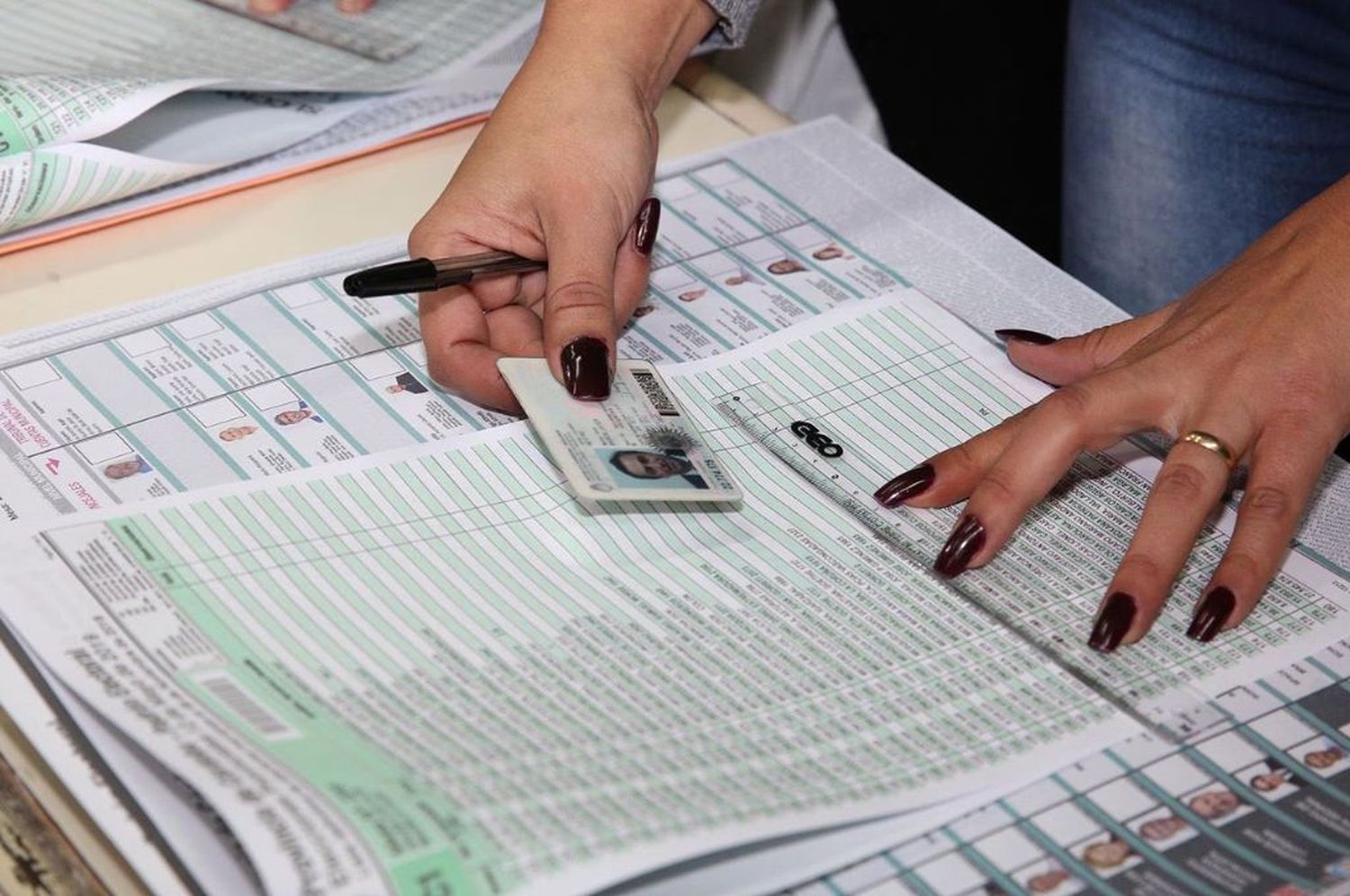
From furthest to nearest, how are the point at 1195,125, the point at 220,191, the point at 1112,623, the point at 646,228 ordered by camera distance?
the point at 1195,125, the point at 220,191, the point at 646,228, the point at 1112,623

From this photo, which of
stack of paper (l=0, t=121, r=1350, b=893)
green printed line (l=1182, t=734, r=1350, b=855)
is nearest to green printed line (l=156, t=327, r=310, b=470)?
stack of paper (l=0, t=121, r=1350, b=893)

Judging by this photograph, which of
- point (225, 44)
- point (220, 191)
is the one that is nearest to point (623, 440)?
point (220, 191)

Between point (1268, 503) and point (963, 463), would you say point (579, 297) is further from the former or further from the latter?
point (1268, 503)

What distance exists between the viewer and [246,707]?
0.62m

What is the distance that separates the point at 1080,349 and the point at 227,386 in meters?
0.46

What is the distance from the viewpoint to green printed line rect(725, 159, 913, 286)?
98 centimetres

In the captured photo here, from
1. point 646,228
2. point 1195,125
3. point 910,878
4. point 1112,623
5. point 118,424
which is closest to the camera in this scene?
point 910,878

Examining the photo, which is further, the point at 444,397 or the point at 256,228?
the point at 256,228

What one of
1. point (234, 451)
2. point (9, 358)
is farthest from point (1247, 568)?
point (9, 358)

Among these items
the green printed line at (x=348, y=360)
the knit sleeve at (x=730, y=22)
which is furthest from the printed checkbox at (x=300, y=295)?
the knit sleeve at (x=730, y=22)

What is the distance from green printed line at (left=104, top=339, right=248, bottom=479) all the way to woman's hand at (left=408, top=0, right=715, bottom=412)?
121mm

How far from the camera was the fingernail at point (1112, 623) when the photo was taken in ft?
2.29

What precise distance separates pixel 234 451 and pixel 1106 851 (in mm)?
447

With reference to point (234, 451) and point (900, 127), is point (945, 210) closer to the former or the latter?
point (234, 451)
